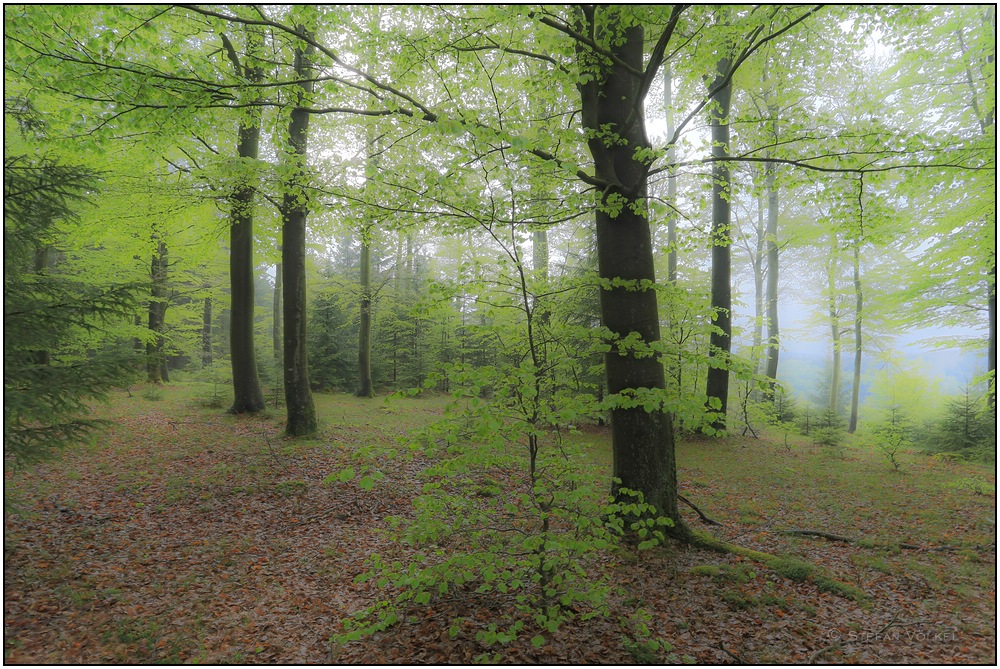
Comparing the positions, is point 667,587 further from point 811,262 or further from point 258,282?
point 258,282

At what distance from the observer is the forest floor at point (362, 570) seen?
10.6 ft

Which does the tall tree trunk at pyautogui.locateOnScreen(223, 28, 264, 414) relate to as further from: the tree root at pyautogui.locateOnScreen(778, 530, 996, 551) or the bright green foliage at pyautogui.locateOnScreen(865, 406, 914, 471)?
the bright green foliage at pyautogui.locateOnScreen(865, 406, 914, 471)

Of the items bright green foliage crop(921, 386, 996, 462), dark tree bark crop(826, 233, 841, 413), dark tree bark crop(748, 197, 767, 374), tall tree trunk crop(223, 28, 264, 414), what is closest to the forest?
bright green foliage crop(921, 386, 996, 462)

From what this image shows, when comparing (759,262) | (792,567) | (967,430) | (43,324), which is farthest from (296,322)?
(759,262)

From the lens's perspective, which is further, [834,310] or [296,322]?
[834,310]

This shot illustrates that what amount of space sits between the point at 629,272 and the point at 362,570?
13.0 ft

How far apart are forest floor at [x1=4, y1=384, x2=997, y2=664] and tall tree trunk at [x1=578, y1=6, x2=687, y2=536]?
0.79 meters

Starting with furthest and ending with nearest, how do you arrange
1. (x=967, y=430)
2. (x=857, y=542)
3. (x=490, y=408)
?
(x=967, y=430) < (x=857, y=542) < (x=490, y=408)

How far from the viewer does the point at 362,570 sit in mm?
4508

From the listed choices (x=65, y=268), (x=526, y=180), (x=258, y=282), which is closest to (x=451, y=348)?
(x=65, y=268)

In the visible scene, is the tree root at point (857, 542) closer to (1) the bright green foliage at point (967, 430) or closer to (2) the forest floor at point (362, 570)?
(2) the forest floor at point (362, 570)

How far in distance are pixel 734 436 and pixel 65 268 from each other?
18138 mm

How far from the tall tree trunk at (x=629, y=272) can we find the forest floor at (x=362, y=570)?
31.2 inches

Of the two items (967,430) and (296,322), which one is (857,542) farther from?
(296,322)
